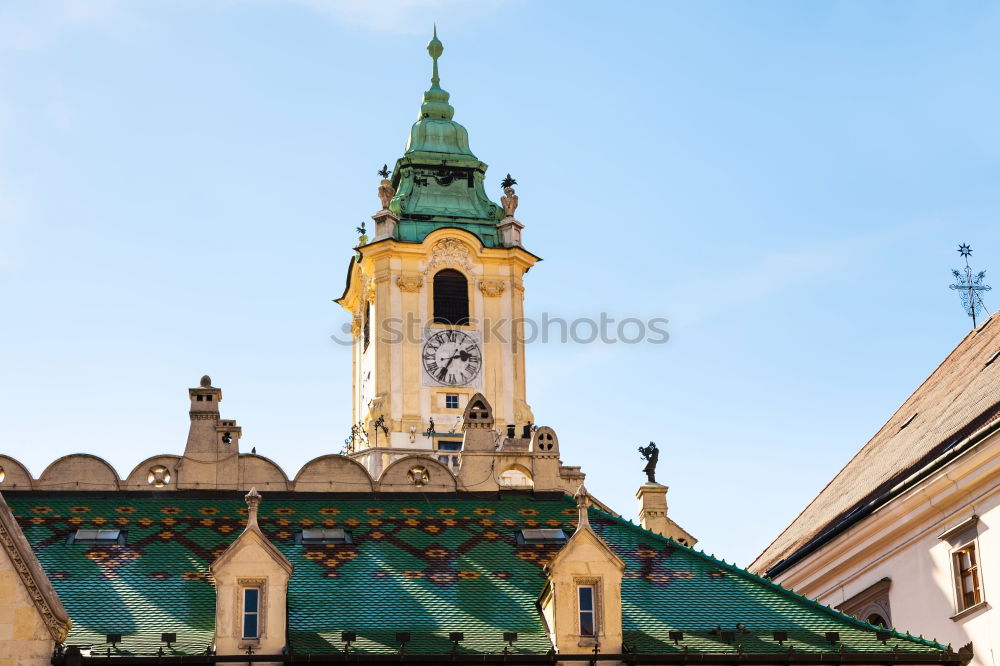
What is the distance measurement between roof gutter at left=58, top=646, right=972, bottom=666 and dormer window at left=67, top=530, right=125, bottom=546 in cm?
677

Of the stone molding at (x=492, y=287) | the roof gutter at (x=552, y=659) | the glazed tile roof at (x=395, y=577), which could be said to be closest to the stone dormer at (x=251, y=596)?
the roof gutter at (x=552, y=659)

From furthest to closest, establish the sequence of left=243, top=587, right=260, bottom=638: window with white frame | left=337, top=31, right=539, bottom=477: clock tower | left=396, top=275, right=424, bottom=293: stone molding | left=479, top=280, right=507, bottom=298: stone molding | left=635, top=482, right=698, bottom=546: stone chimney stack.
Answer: left=479, top=280, right=507, bottom=298: stone molding < left=396, top=275, right=424, bottom=293: stone molding < left=337, top=31, right=539, bottom=477: clock tower < left=635, top=482, right=698, bottom=546: stone chimney stack < left=243, top=587, right=260, bottom=638: window with white frame

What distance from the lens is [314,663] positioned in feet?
124

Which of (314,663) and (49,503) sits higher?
(49,503)

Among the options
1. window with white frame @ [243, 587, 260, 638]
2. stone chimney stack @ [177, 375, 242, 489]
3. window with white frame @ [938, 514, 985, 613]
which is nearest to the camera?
window with white frame @ [243, 587, 260, 638]

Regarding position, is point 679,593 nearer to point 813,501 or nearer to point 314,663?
point 314,663

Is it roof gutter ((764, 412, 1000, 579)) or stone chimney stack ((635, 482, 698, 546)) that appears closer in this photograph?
roof gutter ((764, 412, 1000, 579))

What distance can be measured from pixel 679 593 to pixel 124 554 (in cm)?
1222

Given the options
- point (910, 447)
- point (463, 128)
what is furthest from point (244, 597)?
point (463, 128)

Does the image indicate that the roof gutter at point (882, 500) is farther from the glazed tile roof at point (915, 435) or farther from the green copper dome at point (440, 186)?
the green copper dome at point (440, 186)

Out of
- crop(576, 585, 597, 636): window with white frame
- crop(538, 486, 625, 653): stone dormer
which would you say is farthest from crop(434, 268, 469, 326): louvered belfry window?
crop(576, 585, 597, 636): window with white frame

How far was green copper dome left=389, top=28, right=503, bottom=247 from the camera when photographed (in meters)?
119

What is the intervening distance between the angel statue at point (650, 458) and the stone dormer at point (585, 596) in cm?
1328

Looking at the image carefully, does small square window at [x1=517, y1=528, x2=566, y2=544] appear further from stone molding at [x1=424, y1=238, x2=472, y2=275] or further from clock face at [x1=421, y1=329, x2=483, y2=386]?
stone molding at [x1=424, y1=238, x2=472, y2=275]
